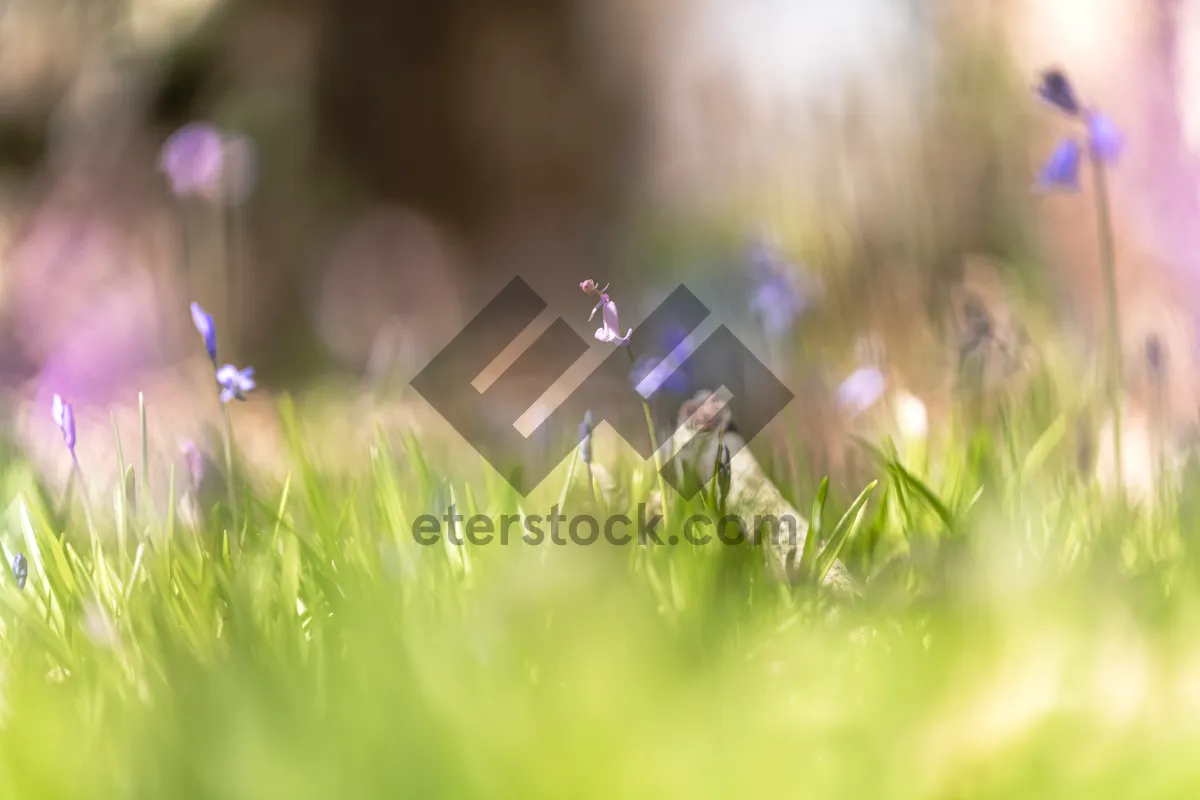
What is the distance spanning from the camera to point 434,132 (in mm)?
4195

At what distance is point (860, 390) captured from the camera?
5.82 ft

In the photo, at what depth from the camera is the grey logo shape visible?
4.72 feet

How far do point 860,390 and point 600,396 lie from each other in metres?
0.58

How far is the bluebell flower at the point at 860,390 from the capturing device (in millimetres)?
1701

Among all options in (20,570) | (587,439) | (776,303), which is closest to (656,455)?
(587,439)

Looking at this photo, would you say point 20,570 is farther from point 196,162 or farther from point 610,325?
point 196,162

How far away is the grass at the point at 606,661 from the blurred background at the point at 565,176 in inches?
23.9

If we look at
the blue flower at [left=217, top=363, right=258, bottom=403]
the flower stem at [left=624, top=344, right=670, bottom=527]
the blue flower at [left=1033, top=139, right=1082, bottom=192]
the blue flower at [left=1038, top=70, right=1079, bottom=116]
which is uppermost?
the blue flower at [left=1038, top=70, right=1079, bottom=116]

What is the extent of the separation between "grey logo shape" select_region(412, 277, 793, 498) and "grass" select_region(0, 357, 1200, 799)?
269 millimetres

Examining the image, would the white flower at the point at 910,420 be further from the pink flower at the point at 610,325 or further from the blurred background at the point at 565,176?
the pink flower at the point at 610,325

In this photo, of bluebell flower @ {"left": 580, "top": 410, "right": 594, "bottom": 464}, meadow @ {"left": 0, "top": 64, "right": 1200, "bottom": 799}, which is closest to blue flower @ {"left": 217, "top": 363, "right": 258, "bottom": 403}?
meadow @ {"left": 0, "top": 64, "right": 1200, "bottom": 799}

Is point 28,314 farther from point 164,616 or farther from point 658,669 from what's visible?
point 658,669

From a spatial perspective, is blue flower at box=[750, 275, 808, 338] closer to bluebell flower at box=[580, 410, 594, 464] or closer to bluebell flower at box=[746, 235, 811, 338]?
bluebell flower at box=[746, 235, 811, 338]

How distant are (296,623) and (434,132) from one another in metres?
3.61
